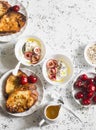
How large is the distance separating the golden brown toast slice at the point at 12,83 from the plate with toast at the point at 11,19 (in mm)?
174

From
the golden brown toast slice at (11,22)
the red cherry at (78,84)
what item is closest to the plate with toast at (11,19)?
the golden brown toast slice at (11,22)

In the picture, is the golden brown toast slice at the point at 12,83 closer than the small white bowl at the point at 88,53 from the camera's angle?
Yes

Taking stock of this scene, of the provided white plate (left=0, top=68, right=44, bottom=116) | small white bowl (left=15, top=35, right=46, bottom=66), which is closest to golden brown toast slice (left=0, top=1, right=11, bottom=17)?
small white bowl (left=15, top=35, right=46, bottom=66)

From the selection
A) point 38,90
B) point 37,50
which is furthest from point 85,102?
point 37,50

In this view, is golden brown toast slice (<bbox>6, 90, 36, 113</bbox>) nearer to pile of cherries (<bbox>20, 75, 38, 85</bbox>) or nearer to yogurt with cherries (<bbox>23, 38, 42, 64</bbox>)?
pile of cherries (<bbox>20, 75, 38, 85</bbox>)

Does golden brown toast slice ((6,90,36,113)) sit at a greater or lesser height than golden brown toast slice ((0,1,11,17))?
lesser

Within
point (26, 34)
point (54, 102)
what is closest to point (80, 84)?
point (54, 102)

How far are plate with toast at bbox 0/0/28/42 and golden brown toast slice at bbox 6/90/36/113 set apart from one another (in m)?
0.26

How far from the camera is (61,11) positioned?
→ 110 inches

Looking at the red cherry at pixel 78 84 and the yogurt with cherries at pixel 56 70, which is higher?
the yogurt with cherries at pixel 56 70

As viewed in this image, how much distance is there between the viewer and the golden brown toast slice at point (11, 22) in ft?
8.74

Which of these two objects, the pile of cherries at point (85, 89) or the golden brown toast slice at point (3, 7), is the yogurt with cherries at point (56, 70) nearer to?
the pile of cherries at point (85, 89)

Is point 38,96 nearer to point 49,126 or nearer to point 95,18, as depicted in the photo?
point 49,126

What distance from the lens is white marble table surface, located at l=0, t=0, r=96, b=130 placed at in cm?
265
